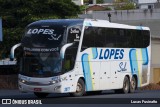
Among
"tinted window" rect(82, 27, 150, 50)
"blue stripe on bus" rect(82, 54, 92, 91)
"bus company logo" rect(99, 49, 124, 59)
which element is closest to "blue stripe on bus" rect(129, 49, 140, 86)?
"tinted window" rect(82, 27, 150, 50)

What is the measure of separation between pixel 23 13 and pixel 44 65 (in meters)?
24.0

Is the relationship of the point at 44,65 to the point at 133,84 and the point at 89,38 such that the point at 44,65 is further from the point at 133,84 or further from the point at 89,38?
the point at 133,84

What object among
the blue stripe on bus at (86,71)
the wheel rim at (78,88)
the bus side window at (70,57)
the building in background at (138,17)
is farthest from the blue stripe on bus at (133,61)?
the building in background at (138,17)

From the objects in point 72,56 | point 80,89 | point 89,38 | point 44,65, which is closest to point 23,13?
point 89,38

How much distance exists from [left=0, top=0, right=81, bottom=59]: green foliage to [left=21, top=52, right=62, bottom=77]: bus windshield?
877 inches

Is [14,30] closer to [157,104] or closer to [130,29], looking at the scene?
[130,29]

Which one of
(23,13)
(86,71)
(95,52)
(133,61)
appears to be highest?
(95,52)

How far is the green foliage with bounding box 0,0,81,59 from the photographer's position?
51.1 meters

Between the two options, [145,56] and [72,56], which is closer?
[72,56]

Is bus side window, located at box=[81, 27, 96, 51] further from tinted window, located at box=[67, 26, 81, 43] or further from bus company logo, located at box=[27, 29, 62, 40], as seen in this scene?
bus company logo, located at box=[27, 29, 62, 40]

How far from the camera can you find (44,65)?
28.4 metres

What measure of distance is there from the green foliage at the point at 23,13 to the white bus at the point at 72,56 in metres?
18.7

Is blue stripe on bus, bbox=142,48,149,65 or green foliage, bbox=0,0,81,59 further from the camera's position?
green foliage, bbox=0,0,81,59

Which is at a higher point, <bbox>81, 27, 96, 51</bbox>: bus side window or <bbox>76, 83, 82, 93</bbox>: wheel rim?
<bbox>81, 27, 96, 51</bbox>: bus side window
